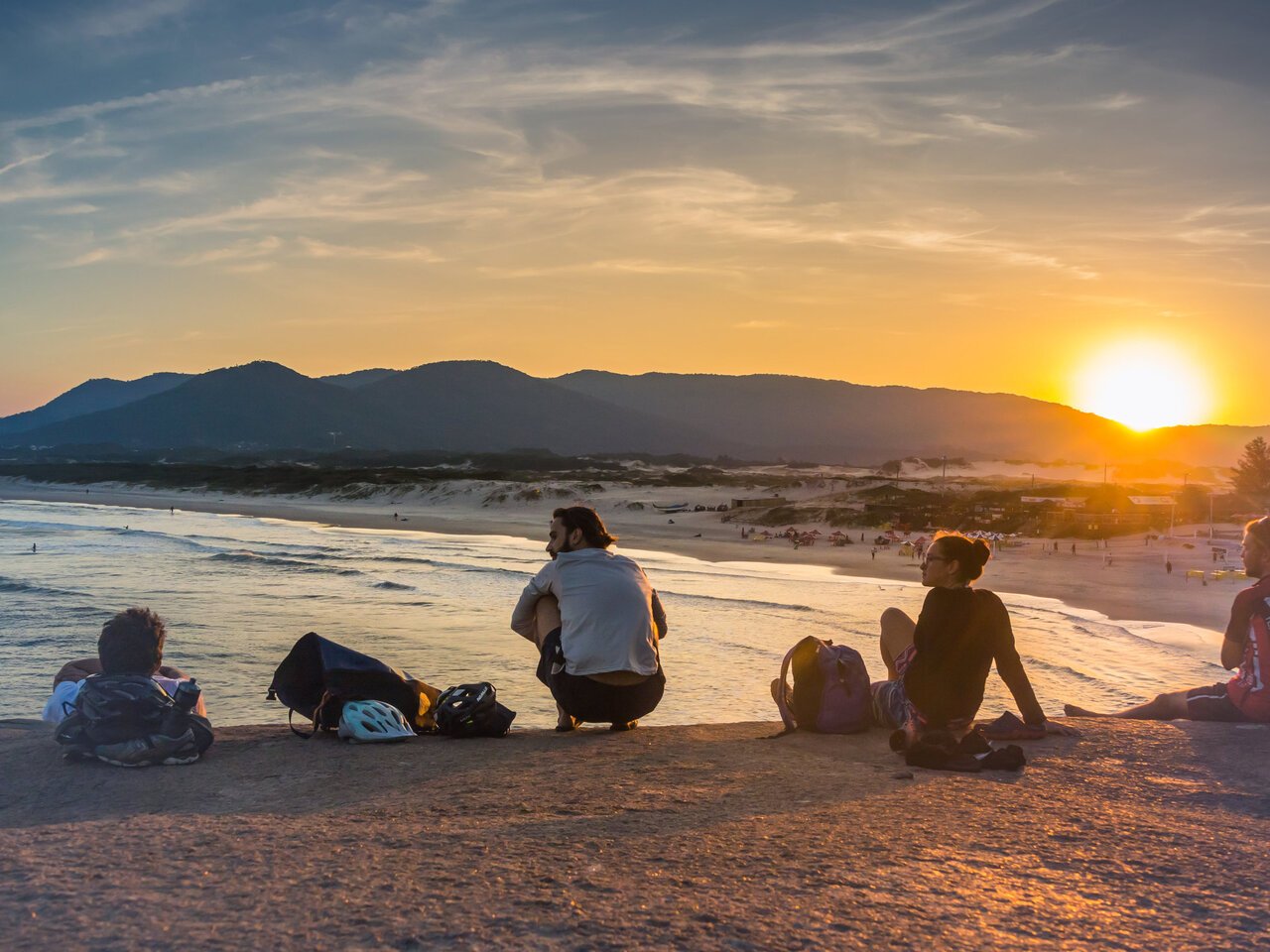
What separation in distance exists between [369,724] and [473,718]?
62 centimetres

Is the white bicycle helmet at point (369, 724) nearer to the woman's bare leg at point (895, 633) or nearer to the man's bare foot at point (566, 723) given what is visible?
the man's bare foot at point (566, 723)

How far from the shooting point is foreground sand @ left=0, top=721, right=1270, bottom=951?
337 cm

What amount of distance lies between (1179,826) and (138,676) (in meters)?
5.05

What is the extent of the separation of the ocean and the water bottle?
268 cm

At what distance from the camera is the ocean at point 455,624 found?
10117 mm

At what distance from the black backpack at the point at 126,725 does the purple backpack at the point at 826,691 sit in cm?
338

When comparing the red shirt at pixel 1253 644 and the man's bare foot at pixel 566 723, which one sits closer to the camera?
the red shirt at pixel 1253 644

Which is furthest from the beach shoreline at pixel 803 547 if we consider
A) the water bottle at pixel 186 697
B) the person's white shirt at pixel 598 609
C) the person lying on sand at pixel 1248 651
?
the water bottle at pixel 186 697

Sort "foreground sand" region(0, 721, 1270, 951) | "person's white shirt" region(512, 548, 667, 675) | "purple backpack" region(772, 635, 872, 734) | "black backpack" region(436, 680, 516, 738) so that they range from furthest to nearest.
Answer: "black backpack" region(436, 680, 516, 738) < "purple backpack" region(772, 635, 872, 734) < "person's white shirt" region(512, 548, 667, 675) < "foreground sand" region(0, 721, 1270, 951)

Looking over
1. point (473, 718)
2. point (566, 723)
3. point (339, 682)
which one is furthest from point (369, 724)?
point (566, 723)

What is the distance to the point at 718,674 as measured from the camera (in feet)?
35.6

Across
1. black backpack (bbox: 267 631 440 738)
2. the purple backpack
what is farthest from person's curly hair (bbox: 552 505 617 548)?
black backpack (bbox: 267 631 440 738)

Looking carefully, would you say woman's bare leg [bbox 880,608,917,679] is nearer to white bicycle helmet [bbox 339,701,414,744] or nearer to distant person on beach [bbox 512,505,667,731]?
distant person on beach [bbox 512,505,667,731]

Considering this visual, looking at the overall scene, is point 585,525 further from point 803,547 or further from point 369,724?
point 803,547
